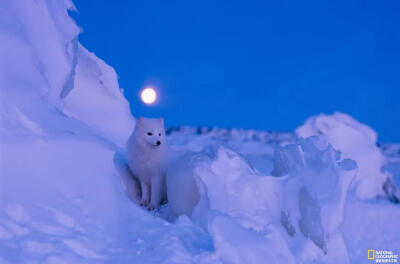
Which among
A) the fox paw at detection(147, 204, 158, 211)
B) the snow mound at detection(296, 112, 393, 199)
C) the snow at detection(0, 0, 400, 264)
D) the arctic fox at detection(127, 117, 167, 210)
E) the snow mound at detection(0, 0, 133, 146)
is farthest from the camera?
the snow mound at detection(296, 112, 393, 199)

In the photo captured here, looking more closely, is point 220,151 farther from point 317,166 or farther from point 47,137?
point 47,137

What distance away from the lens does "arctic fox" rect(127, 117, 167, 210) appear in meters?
4.37

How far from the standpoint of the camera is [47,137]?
2641 millimetres

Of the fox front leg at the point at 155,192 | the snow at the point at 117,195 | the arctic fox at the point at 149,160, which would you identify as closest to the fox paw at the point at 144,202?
the arctic fox at the point at 149,160

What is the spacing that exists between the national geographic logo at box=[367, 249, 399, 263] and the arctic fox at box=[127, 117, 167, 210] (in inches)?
102

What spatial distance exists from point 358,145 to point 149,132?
13.0 feet

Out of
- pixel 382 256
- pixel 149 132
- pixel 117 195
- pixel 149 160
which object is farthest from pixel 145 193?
pixel 382 256

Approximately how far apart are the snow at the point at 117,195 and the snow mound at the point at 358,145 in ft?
4.17

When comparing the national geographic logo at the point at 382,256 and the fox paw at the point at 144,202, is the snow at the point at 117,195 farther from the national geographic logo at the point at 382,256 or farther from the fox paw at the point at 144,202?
the fox paw at the point at 144,202

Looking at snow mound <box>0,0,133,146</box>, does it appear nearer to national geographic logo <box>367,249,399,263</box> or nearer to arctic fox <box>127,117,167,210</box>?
arctic fox <box>127,117,167,210</box>

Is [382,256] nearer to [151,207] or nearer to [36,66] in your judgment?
[151,207]

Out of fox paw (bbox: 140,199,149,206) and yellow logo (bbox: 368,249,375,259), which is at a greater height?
fox paw (bbox: 140,199,149,206)

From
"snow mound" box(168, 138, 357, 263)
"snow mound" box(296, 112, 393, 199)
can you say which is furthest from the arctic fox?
"snow mound" box(296, 112, 393, 199)

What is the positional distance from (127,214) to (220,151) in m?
1.03
